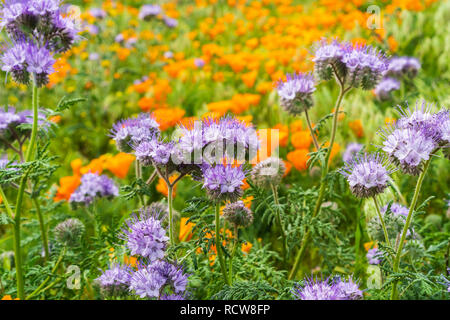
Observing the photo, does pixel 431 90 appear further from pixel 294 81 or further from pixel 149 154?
pixel 149 154

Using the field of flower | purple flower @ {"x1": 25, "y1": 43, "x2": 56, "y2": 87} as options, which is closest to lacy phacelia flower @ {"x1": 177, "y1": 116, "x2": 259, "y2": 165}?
the field of flower

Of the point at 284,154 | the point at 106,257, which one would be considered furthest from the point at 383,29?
the point at 106,257

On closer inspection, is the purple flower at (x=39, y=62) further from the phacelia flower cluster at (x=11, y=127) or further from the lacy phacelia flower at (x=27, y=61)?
the phacelia flower cluster at (x=11, y=127)

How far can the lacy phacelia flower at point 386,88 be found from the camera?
310 cm

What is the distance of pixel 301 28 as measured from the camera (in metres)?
5.01

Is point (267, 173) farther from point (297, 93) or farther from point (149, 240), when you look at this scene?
point (149, 240)

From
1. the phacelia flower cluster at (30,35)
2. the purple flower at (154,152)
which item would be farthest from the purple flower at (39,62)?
the purple flower at (154,152)

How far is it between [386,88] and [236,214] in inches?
70.8

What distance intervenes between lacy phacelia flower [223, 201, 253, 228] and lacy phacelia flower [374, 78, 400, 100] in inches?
66.0

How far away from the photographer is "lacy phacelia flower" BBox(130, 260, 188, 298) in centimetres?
148

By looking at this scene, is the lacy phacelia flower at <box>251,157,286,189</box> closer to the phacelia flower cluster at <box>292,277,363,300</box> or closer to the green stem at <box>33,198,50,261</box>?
the phacelia flower cluster at <box>292,277,363,300</box>

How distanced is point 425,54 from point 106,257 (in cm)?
340

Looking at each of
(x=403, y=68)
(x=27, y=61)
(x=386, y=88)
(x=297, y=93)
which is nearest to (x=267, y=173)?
(x=297, y=93)
